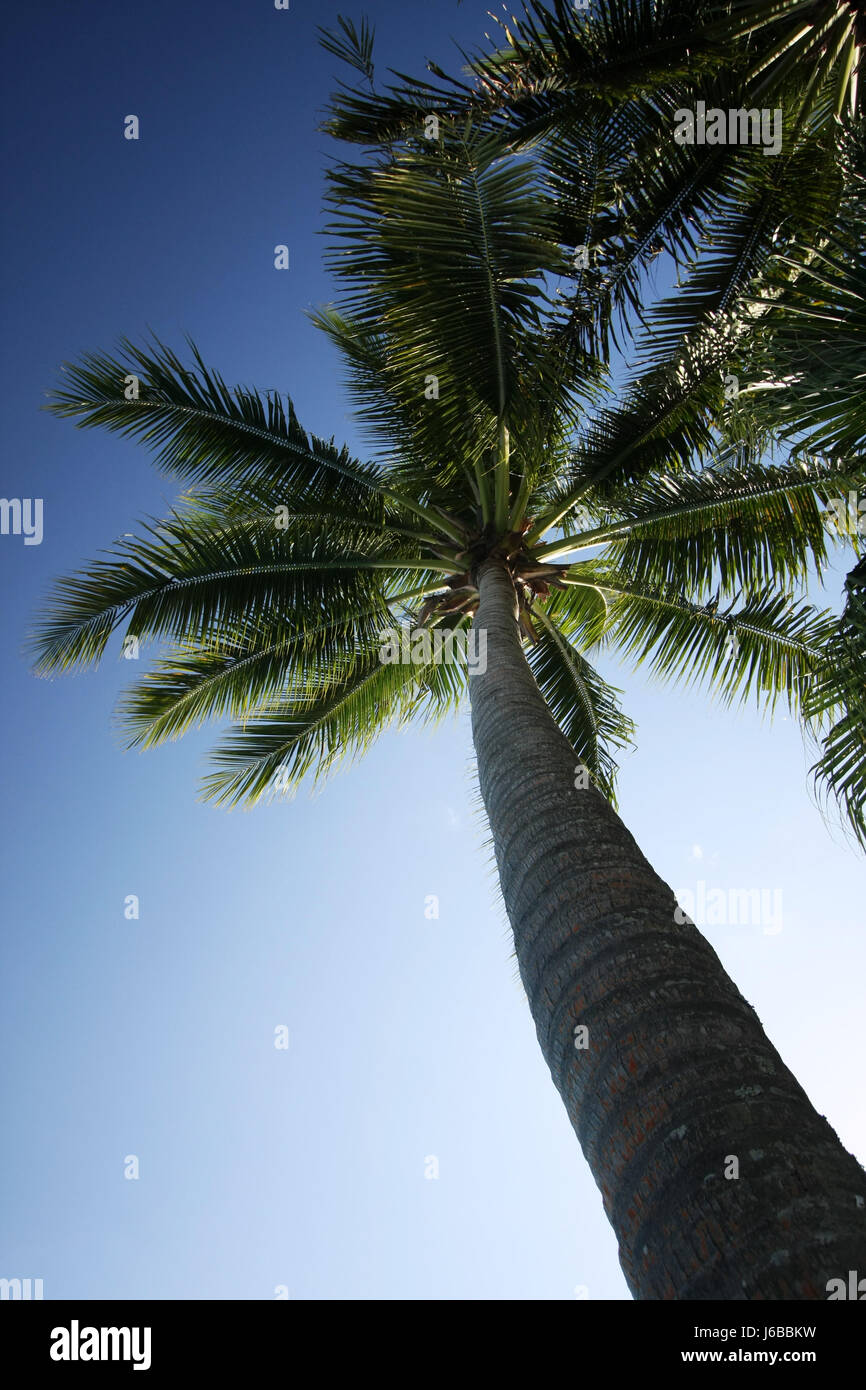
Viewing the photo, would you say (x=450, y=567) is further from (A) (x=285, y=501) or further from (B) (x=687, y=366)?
(B) (x=687, y=366)

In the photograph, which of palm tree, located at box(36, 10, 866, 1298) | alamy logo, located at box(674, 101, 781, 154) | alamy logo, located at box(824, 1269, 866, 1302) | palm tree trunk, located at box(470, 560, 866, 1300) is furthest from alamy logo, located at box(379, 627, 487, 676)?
alamy logo, located at box(824, 1269, 866, 1302)

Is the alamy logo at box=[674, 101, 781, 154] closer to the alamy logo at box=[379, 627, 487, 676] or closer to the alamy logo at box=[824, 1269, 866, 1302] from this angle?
the alamy logo at box=[379, 627, 487, 676]

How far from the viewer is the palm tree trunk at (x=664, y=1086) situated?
1712 millimetres

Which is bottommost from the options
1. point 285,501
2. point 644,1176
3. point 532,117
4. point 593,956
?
point 644,1176

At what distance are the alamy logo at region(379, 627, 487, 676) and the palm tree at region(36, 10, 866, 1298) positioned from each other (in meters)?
0.06

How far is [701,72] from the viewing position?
19.0ft

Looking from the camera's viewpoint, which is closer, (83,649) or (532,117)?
(532,117)

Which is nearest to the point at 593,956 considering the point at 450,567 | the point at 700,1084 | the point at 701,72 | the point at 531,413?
the point at 700,1084

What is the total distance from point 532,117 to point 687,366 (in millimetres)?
2177
